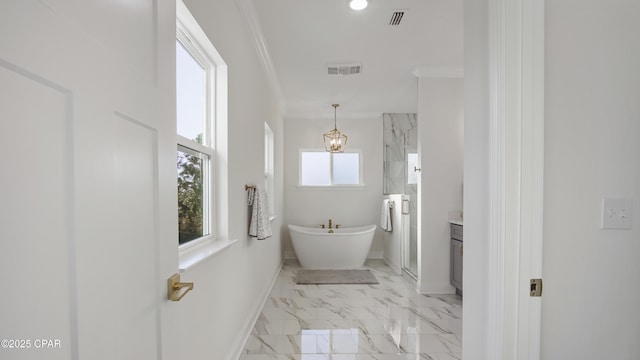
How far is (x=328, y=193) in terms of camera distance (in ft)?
18.9

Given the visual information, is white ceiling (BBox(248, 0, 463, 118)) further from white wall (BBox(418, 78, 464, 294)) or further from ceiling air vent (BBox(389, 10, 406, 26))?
white wall (BBox(418, 78, 464, 294))

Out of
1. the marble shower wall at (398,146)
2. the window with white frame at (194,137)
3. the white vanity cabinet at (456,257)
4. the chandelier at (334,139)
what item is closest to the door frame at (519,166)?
the window with white frame at (194,137)

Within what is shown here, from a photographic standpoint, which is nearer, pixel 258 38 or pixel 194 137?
pixel 194 137

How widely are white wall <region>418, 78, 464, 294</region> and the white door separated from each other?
3.33 m

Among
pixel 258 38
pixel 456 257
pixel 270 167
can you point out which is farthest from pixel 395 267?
pixel 258 38

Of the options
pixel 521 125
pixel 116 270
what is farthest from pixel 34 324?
pixel 521 125

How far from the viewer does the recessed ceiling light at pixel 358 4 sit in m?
2.29

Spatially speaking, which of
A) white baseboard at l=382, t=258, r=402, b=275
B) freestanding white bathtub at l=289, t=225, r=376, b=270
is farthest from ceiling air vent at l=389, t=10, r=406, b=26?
white baseboard at l=382, t=258, r=402, b=275

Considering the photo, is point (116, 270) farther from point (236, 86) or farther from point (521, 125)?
point (236, 86)

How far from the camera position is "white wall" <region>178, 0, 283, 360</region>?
5.14ft

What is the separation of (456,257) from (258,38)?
298cm

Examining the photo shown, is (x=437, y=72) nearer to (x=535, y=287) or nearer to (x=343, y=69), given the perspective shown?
(x=343, y=69)

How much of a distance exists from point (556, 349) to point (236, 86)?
7.21 ft

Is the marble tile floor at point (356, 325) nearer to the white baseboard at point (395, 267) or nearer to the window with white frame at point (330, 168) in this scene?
the white baseboard at point (395, 267)
